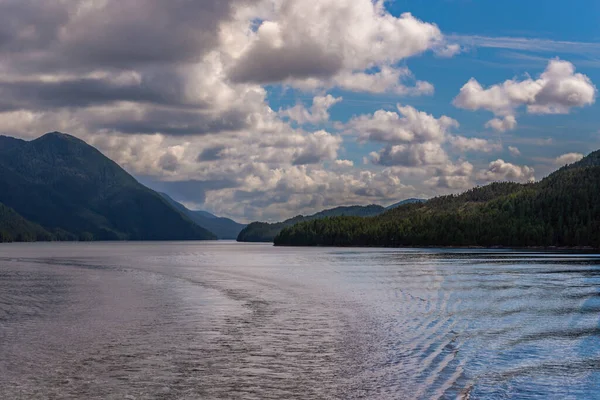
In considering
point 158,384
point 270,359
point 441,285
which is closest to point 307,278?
point 441,285

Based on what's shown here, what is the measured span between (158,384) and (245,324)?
68.6 ft

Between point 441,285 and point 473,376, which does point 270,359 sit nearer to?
point 473,376

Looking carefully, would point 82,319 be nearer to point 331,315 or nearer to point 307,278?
point 331,315

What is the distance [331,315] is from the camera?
2256 inches

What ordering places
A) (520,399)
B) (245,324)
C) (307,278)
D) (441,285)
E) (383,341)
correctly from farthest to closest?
(307,278) → (441,285) → (245,324) → (383,341) → (520,399)

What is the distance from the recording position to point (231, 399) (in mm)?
27328

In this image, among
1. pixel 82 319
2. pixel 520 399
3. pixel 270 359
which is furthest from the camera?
pixel 82 319

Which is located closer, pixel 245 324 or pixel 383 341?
pixel 383 341

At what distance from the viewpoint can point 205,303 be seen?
→ 2657 inches

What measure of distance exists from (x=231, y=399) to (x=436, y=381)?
33.6 ft

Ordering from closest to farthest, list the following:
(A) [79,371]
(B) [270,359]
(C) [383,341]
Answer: (A) [79,371], (B) [270,359], (C) [383,341]

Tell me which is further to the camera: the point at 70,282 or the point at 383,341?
the point at 70,282

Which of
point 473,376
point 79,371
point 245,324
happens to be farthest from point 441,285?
point 79,371

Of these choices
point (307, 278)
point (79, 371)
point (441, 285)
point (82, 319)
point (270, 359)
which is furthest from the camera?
point (307, 278)
